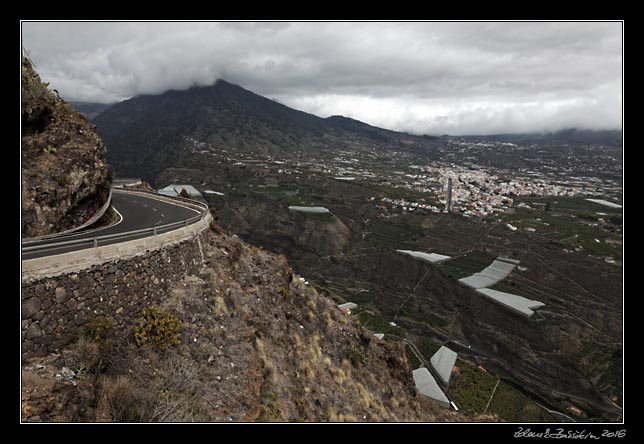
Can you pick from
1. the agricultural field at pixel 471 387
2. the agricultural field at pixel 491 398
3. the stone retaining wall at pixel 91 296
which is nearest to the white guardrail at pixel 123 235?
the stone retaining wall at pixel 91 296

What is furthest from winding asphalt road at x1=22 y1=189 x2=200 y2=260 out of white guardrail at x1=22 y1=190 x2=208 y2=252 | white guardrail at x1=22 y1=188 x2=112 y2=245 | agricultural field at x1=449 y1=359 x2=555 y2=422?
agricultural field at x1=449 y1=359 x2=555 y2=422

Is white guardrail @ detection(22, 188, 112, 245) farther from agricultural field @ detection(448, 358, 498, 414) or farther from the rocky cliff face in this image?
agricultural field @ detection(448, 358, 498, 414)

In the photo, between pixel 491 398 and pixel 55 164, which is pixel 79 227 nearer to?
pixel 55 164

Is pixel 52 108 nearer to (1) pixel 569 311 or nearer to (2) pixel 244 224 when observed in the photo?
(1) pixel 569 311

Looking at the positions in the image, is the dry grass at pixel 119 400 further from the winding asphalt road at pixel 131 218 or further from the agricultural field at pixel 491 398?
the agricultural field at pixel 491 398

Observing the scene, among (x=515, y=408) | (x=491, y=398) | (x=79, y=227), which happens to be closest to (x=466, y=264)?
(x=491, y=398)

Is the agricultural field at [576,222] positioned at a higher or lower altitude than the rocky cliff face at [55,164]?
lower

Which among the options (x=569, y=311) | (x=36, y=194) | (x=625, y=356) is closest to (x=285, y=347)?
(x=625, y=356)
